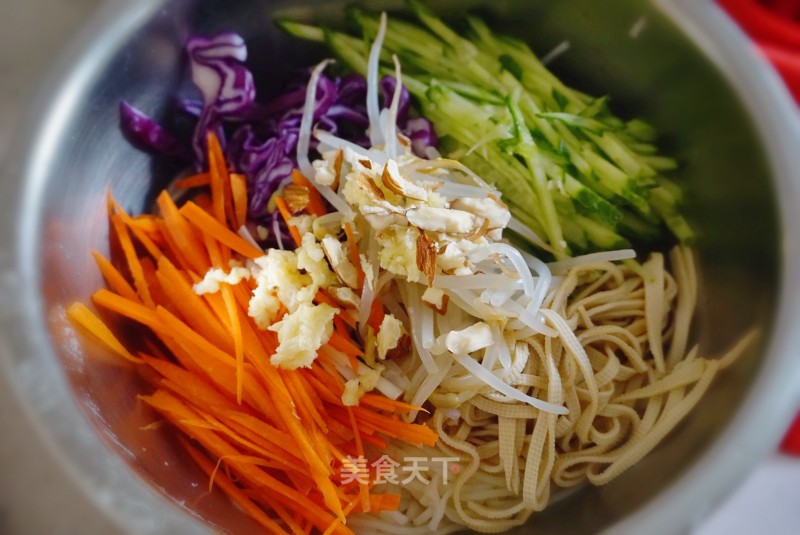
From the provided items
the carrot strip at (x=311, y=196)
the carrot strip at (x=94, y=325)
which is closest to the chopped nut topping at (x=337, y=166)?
the carrot strip at (x=311, y=196)

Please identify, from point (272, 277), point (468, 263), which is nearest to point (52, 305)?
point (272, 277)

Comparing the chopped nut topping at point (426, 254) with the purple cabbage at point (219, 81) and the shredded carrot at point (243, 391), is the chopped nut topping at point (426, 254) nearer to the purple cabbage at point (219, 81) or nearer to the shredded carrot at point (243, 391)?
the shredded carrot at point (243, 391)

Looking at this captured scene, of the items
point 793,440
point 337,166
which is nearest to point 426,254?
point 337,166

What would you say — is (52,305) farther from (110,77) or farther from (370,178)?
(370,178)

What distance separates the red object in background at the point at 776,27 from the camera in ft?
3.57

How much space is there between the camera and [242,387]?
0.94 meters

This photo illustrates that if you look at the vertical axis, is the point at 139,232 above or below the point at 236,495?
above

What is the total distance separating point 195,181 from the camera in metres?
1.12

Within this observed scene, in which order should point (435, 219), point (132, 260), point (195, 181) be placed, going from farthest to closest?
1. point (195, 181)
2. point (132, 260)
3. point (435, 219)

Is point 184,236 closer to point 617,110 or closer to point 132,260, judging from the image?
point 132,260

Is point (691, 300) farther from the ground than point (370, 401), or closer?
farther from the ground

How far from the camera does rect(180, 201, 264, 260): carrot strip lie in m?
1.02

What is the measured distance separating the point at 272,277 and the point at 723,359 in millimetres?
632

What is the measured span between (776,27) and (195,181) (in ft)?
3.27
